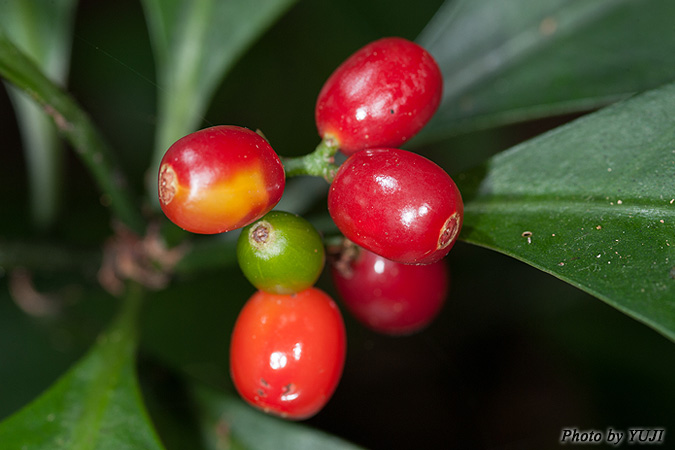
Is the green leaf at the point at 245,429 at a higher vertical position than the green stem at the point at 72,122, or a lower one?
lower

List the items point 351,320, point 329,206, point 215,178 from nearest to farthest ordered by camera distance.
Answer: point 215,178 → point 329,206 → point 351,320

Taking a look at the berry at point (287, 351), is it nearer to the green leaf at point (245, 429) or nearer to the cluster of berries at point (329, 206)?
the cluster of berries at point (329, 206)

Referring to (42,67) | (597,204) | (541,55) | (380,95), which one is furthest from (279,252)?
(42,67)

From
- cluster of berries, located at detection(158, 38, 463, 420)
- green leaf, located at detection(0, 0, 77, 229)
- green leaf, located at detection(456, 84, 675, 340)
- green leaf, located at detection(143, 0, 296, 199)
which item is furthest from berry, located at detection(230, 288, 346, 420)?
green leaf, located at detection(0, 0, 77, 229)

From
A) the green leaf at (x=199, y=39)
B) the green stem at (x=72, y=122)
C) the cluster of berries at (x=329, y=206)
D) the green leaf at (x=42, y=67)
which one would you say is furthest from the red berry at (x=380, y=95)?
the green leaf at (x=42, y=67)

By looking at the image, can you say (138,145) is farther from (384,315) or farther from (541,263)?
(541,263)

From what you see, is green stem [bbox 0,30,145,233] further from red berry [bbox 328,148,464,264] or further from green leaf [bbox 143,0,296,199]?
red berry [bbox 328,148,464,264]

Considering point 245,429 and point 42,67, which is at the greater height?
point 42,67

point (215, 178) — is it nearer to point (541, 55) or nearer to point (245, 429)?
point (245, 429)
